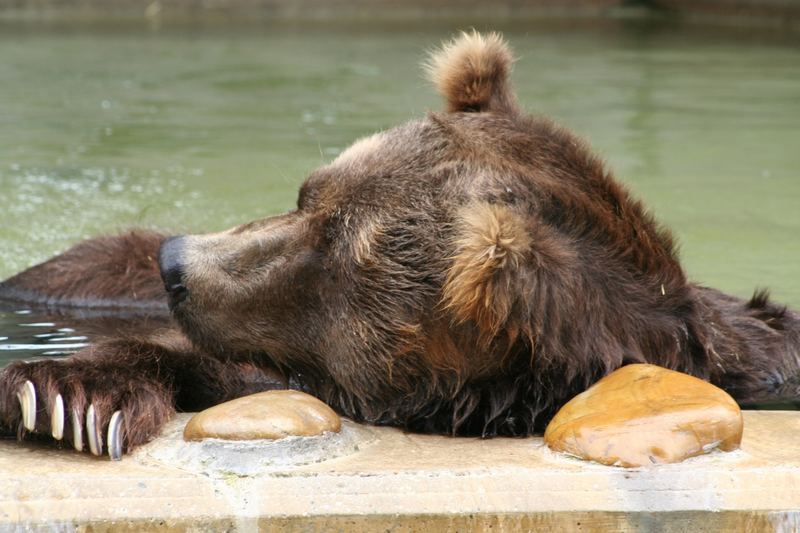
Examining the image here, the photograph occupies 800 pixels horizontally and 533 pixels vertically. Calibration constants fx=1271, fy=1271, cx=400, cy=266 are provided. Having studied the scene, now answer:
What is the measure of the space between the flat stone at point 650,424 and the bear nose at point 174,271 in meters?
1.01

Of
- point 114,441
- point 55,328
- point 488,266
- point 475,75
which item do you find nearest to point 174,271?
point 114,441

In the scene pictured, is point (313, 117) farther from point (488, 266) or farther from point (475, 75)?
point (488, 266)

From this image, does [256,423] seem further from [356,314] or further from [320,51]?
[320,51]

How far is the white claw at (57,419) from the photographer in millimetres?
2740

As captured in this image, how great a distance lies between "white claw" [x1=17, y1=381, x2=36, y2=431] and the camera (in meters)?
2.77

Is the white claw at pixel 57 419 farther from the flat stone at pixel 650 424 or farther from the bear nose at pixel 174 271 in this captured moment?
the flat stone at pixel 650 424

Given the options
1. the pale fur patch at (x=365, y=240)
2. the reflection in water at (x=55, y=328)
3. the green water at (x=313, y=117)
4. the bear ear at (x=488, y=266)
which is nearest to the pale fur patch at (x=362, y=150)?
the pale fur patch at (x=365, y=240)

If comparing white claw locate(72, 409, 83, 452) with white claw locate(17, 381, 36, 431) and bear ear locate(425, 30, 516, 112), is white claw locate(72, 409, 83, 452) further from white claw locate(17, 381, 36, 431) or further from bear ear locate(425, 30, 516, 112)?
bear ear locate(425, 30, 516, 112)

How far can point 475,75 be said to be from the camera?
3582 mm

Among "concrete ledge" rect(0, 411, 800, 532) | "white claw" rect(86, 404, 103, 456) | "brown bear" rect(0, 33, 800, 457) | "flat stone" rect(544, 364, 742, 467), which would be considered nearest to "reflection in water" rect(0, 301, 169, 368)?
"brown bear" rect(0, 33, 800, 457)

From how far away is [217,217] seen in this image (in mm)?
5699

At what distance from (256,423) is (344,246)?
2.01 feet

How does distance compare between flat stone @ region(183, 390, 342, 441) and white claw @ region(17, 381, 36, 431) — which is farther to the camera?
white claw @ region(17, 381, 36, 431)

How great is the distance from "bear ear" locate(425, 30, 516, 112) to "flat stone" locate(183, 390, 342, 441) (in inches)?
45.0
